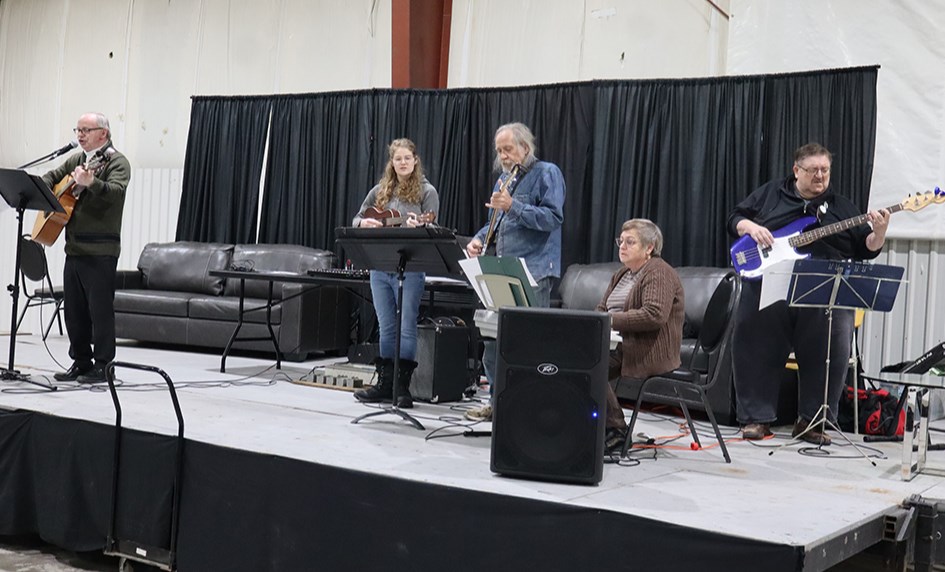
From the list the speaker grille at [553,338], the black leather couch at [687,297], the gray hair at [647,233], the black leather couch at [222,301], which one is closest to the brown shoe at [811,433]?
the black leather couch at [687,297]

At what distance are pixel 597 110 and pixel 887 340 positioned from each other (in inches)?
102

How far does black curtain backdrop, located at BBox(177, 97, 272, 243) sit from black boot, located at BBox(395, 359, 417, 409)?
14.5 feet

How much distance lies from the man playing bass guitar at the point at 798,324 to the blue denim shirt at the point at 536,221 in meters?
0.97

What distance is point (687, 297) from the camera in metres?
6.20

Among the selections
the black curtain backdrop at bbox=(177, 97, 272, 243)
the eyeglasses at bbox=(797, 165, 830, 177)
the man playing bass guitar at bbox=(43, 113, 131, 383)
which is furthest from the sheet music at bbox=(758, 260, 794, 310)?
the black curtain backdrop at bbox=(177, 97, 272, 243)

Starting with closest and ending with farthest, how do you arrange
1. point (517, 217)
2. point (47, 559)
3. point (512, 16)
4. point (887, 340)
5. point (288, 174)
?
1. point (47, 559)
2. point (517, 217)
3. point (887, 340)
4. point (512, 16)
5. point (288, 174)

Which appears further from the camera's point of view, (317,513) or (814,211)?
(814,211)

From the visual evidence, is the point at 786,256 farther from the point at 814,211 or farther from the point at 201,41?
the point at 201,41

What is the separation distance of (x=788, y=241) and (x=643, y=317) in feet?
4.46

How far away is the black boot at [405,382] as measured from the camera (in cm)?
520

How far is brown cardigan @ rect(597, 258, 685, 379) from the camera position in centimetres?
403

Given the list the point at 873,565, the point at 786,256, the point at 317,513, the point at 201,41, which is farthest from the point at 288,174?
the point at 873,565

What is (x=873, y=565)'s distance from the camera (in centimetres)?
368

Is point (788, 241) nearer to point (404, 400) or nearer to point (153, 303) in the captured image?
point (404, 400)
